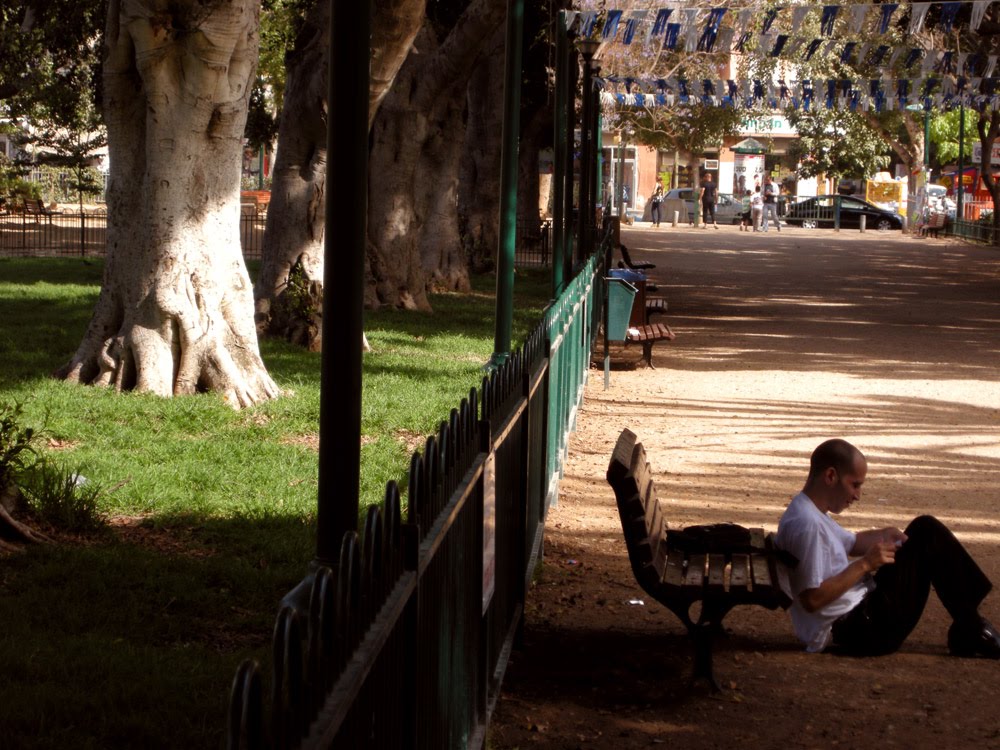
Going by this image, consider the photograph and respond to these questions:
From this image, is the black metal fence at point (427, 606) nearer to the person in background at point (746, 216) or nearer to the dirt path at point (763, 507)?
the dirt path at point (763, 507)

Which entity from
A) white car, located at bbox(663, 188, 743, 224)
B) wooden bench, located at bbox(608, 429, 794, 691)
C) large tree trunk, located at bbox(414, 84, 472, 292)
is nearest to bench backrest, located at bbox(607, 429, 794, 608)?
wooden bench, located at bbox(608, 429, 794, 691)

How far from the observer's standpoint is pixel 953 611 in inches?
236

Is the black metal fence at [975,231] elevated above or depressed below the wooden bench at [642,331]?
above

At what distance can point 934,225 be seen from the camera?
5144 cm

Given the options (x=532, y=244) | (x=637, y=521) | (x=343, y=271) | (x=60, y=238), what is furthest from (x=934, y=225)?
(x=343, y=271)

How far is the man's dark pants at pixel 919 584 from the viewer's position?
5930 mm

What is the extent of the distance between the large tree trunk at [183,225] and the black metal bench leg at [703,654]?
20.0 feet

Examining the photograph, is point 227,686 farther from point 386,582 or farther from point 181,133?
point 181,133

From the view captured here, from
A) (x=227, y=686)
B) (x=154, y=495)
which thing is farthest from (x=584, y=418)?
(x=227, y=686)

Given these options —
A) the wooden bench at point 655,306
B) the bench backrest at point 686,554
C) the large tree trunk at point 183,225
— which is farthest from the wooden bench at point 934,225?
the bench backrest at point 686,554

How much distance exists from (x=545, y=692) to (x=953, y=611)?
1.69 m

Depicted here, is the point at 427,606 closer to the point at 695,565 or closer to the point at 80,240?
the point at 695,565

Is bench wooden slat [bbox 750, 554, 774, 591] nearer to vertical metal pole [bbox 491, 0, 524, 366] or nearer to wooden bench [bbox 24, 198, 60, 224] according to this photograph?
vertical metal pole [bbox 491, 0, 524, 366]

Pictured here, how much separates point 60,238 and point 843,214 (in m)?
33.5
